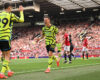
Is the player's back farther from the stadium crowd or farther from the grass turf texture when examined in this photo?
the stadium crowd

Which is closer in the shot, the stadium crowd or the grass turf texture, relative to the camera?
the grass turf texture

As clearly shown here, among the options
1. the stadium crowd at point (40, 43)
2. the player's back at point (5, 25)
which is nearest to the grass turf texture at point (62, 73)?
the player's back at point (5, 25)

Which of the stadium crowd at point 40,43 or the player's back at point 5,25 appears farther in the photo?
the stadium crowd at point 40,43

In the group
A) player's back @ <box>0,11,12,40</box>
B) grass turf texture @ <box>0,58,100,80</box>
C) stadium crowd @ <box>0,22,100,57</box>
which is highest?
player's back @ <box>0,11,12,40</box>

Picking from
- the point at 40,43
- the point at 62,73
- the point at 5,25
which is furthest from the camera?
the point at 40,43

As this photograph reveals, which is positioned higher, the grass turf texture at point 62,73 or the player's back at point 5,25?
the player's back at point 5,25

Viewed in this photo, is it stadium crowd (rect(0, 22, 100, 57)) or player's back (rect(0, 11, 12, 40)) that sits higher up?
player's back (rect(0, 11, 12, 40))

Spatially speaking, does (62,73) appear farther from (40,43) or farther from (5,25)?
(40,43)

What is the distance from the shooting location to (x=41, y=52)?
3228 cm

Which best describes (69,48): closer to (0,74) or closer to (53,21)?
(0,74)

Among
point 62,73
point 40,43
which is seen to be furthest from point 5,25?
point 40,43

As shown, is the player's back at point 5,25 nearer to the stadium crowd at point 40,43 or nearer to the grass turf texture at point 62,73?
the grass turf texture at point 62,73

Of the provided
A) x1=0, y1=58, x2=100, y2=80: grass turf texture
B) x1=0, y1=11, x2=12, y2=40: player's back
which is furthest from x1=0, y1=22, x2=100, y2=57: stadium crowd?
x1=0, y1=11, x2=12, y2=40: player's back

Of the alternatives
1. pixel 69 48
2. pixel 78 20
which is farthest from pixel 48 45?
pixel 78 20
